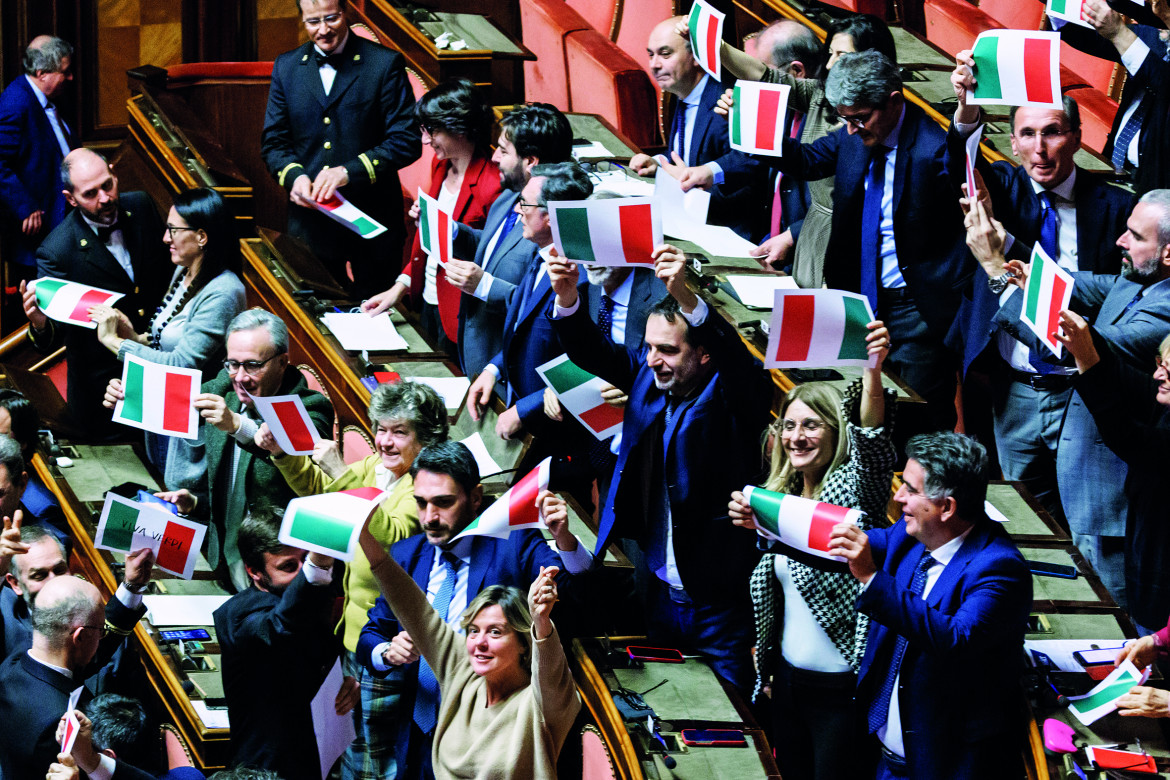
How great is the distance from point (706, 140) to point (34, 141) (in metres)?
2.98

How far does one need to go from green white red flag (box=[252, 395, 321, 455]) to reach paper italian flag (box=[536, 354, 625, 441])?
63 centimetres

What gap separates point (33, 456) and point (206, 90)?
2.26 metres

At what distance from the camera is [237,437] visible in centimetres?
500

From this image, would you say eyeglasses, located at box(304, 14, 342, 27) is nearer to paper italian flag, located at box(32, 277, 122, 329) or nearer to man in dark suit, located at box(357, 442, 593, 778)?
paper italian flag, located at box(32, 277, 122, 329)

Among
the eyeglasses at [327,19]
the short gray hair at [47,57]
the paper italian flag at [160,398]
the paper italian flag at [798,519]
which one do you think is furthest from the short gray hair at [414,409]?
the short gray hair at [47,57]

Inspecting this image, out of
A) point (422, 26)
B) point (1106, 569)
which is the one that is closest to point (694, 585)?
point (1106, 569)

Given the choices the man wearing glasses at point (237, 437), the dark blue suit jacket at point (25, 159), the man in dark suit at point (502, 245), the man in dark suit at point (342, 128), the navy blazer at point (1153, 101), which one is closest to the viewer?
the man wearing glasses at point (237, 437)

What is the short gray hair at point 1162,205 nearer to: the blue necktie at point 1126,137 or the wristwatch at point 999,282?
the wristwatch at point 999,282

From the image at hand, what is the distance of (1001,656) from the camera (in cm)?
384

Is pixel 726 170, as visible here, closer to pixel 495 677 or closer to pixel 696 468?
pixel 696 468

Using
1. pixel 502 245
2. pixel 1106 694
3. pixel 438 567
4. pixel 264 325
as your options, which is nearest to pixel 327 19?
pixel 502 245

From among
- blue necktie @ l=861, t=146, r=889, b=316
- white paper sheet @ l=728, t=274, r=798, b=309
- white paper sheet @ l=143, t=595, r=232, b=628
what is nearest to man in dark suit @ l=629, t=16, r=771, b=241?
white paper sheet @ l=728, t=274, r=798, b=309

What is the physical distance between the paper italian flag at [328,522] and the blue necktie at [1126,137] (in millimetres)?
2729

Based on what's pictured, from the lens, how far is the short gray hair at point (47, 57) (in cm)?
733
